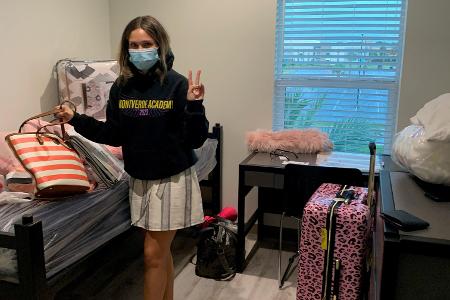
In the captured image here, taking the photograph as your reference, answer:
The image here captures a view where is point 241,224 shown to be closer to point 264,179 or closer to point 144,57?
point 264,179

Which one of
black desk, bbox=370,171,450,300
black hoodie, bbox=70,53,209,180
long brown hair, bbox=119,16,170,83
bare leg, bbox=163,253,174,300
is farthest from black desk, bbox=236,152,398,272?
black desk, bbox=370,171,450,300

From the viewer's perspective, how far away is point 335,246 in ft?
6.57

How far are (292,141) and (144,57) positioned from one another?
1.49m

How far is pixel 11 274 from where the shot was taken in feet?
4.84

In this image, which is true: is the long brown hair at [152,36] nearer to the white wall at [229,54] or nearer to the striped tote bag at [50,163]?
the striped tote bag at [50,163]

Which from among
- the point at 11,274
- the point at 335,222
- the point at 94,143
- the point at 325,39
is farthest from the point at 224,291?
the point at 325,39

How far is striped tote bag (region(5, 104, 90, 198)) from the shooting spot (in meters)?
1.76

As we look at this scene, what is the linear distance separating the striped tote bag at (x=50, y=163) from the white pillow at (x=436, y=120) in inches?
57.3

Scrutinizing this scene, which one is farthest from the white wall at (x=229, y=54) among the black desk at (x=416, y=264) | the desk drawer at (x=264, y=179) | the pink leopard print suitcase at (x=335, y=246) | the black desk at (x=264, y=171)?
the black desk at (x=416, y=264)

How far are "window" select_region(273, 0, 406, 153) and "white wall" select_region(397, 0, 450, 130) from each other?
122mm

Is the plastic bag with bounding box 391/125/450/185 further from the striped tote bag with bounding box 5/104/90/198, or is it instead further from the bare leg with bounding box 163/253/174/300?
the striped tote bag with bounding box 5/104/90/198

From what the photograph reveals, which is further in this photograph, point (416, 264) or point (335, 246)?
point (335, 246)

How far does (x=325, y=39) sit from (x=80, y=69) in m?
1.74

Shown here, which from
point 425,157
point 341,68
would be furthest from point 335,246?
point 341,68
